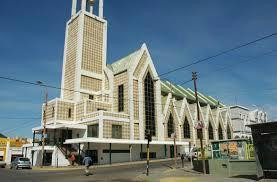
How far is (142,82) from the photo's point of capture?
187 ft

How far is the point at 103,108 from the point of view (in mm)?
54094

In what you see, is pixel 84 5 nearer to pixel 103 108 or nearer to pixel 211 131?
pixel 103 108

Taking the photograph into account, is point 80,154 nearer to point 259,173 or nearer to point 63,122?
point 63,122

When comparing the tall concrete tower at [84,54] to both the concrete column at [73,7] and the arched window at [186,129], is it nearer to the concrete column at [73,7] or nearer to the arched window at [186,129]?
the concrete column at [73,7]

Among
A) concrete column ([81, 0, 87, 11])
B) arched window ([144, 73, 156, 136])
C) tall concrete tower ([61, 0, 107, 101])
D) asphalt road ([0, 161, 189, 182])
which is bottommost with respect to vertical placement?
asphalt road ([0, 161, 189, 182])

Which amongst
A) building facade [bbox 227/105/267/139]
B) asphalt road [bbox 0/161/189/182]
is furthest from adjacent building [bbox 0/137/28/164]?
building facade [bbox 227/105/267/139]

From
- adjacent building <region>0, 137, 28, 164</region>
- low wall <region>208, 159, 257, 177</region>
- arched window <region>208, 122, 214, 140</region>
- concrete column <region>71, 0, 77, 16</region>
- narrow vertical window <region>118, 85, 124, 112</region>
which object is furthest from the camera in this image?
arched window <region>208, 122, 214, 140</region>

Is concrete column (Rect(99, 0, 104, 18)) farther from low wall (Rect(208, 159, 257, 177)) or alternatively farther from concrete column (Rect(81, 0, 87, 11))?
low wall (Rect(208, 159, 257, 177))

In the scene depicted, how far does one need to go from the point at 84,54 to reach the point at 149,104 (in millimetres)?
16692

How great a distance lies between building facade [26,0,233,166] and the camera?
4684 centimetres

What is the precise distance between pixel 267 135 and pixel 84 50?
46804mm

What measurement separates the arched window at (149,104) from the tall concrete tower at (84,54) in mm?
9558

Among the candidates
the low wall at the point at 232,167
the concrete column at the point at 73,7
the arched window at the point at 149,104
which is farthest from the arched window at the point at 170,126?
the low wall at the point at 232,167

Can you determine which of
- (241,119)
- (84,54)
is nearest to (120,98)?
(84,54)
